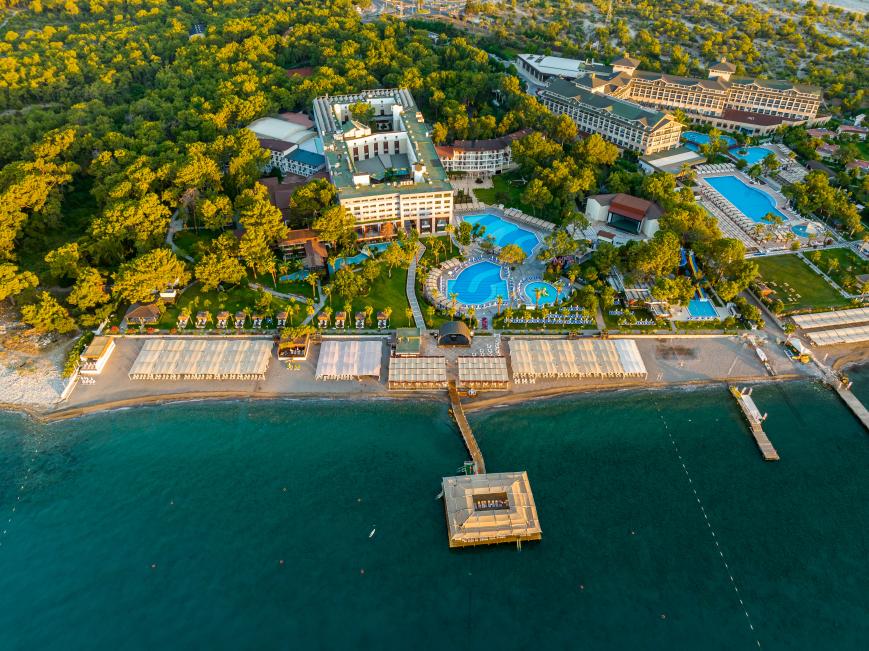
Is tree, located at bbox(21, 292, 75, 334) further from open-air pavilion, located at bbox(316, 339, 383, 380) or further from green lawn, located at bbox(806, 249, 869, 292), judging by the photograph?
green lawn, located at bbox(806, 249, 869, 292)

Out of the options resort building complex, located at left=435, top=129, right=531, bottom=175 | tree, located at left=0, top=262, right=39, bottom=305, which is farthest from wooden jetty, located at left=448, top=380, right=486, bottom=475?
tree, located at left=0, top=262, right=39, bottom=305

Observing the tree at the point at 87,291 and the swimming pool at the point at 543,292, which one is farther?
the swimming pool at the point at 543,292

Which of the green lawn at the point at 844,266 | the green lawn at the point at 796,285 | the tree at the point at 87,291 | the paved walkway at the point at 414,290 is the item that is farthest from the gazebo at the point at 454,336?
the green lawn at the point at 844,266

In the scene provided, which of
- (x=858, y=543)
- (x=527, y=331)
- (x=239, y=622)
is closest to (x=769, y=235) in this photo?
(x=527, y=331)

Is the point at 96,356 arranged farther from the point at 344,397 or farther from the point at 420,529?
the point at 420,529

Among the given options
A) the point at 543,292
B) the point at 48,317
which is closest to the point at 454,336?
the point at 543,292

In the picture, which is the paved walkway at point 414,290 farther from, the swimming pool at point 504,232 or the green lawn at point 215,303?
the green lawn at point 215,303
